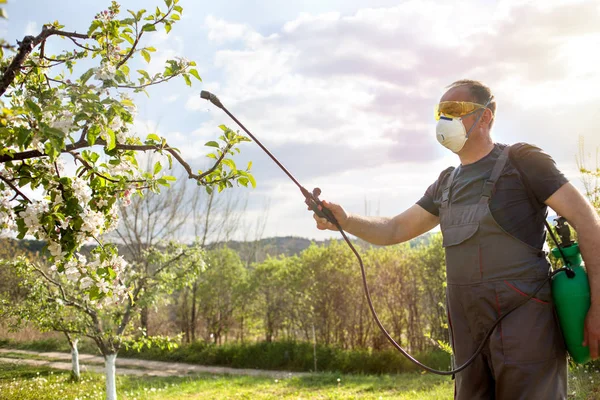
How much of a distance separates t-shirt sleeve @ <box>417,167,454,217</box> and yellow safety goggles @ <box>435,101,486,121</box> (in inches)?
12.0

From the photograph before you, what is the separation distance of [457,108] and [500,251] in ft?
2.52

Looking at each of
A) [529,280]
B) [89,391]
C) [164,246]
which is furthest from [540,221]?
[89,391]

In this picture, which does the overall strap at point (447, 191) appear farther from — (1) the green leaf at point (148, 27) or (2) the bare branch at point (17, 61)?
(2) the bare branch at point (17, 61)

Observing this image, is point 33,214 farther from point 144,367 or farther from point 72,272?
point 144,367

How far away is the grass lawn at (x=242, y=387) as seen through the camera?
6129mm

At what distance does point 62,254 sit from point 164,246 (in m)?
5.64

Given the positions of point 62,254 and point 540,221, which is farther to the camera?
point 62,254

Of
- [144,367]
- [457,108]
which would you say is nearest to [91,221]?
[457,108]

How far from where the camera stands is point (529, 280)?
6.90ft

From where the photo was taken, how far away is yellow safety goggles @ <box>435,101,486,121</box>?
8.15 ft

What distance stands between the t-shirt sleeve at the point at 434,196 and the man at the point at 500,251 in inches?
4.4

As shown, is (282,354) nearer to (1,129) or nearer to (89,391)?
(89,391)

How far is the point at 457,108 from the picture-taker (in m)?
2.50

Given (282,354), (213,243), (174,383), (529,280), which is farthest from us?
(213,243)
